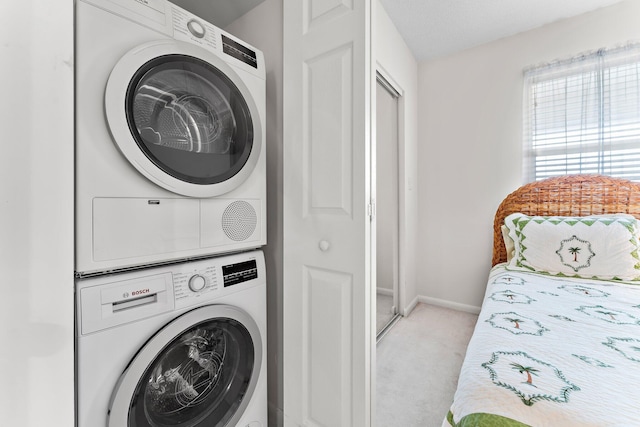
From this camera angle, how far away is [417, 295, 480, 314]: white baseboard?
2588 mm

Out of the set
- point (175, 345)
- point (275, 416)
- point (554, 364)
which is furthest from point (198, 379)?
point (554, 364)

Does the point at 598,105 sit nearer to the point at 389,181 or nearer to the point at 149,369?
the point at 389,181

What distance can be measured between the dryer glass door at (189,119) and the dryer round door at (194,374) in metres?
0.53

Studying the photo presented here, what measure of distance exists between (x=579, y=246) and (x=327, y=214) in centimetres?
199

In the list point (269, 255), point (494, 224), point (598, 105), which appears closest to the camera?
point (269, 255)

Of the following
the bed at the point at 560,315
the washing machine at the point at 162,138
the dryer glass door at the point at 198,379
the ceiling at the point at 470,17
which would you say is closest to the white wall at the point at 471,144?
the ceiling at the point at 470,17

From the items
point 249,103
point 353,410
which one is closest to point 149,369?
point 353,410

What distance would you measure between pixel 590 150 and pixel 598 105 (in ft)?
1.16

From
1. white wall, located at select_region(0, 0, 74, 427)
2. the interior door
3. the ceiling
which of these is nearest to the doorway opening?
the ceiling

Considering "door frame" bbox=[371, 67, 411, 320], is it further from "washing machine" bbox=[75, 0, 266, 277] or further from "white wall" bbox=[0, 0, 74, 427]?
"white wall" bbox=[0, 0, 74, 427]

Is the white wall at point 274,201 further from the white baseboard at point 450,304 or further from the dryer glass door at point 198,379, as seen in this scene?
the white baseboard at point 450,304

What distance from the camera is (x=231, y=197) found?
1.07 meters

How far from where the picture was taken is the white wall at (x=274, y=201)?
1339 mm

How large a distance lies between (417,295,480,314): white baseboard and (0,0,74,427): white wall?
9.75ft
